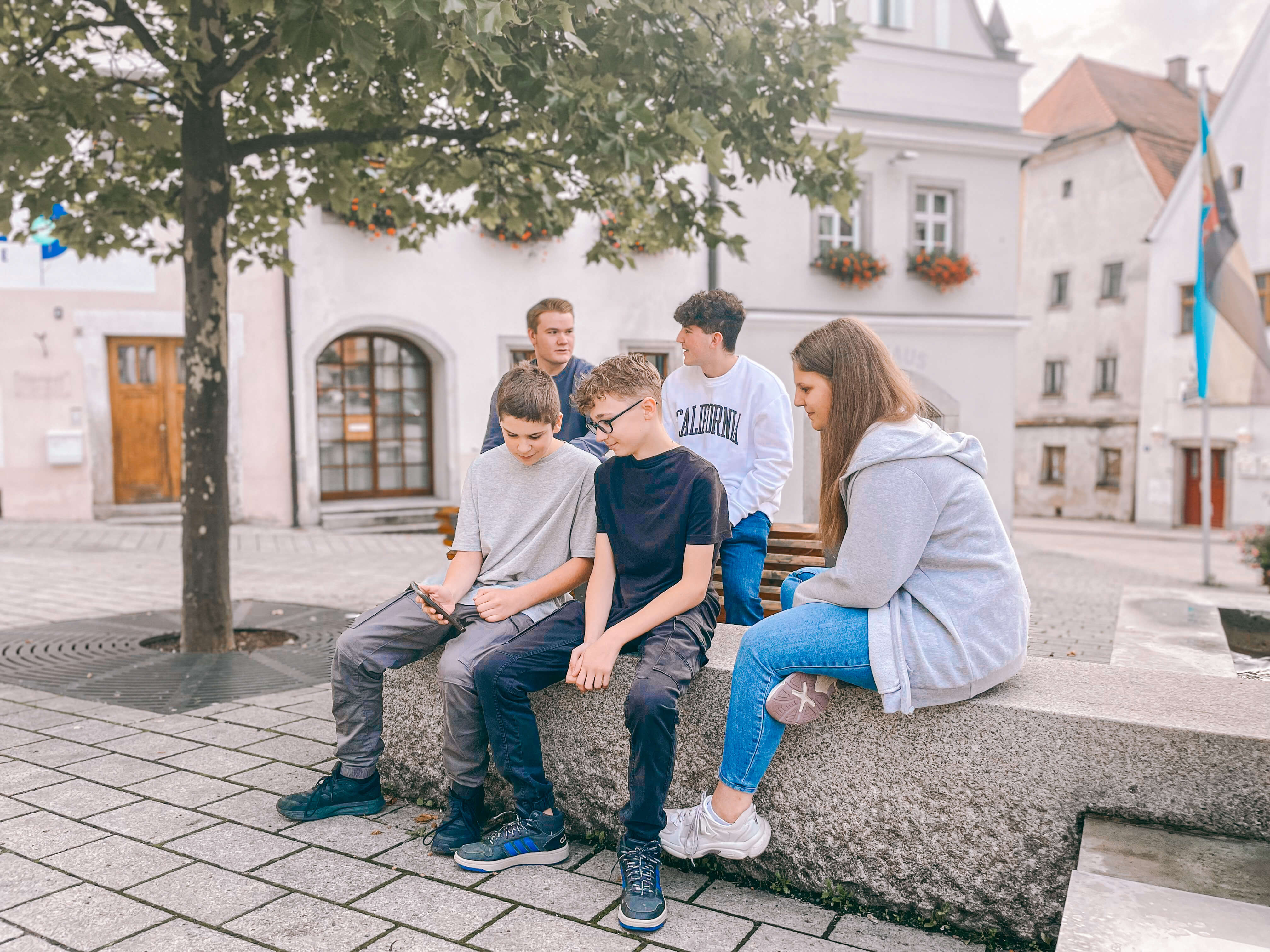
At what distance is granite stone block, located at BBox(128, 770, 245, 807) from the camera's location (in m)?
3.57

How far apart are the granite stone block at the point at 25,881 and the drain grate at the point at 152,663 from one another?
1552 mm

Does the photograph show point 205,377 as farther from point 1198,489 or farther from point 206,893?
point 1198,489

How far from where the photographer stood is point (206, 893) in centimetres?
283

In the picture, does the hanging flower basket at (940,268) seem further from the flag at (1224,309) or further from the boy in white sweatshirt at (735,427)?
the boy in white sweatshirt at (735,427)

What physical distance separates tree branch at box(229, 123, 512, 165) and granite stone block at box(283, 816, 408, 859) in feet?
13.7

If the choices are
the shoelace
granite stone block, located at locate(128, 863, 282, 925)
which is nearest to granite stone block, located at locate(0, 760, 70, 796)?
granite stone block, located at locate(128, 863, 282, 925)

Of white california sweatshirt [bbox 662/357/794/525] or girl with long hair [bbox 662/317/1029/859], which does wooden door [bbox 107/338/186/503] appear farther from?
girl with long hair [bbox 662/317/1029/859]

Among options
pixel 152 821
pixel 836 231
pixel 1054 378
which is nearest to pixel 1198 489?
pixel 1054 378

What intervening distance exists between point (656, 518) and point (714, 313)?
116cm

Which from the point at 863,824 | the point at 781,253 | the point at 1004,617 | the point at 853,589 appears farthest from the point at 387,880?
the point at 781,253

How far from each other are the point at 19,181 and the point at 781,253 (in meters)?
12.1

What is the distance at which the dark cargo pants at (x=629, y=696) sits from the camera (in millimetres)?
2764

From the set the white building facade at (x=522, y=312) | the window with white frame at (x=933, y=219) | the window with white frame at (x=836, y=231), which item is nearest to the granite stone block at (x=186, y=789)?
the white building facade at (x=522, y=312)

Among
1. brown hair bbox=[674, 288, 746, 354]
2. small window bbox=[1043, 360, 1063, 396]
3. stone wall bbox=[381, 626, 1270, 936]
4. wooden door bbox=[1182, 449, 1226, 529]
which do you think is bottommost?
wooden door bbox=[1182, 449, 1226, 529]
